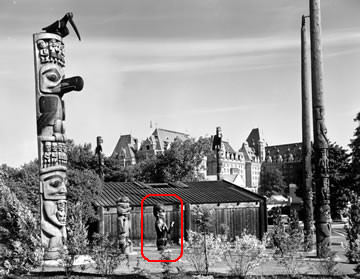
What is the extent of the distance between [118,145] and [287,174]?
246ft

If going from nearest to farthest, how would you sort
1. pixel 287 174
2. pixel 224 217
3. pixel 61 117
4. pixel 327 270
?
pixel 327 270
pixel 61 117
pixel 224 217
pixel 287 174

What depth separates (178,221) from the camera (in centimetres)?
2644

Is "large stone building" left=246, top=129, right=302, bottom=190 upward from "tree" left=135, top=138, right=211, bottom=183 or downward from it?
upward

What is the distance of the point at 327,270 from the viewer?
11.9 meters

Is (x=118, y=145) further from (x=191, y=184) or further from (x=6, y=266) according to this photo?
(x=6, y=266)

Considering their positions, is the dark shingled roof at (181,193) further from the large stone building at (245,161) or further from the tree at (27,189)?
the large stone building at (245,161)

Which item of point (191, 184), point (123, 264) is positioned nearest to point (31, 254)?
point (123, 264)

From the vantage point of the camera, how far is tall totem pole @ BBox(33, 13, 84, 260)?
14312 mm

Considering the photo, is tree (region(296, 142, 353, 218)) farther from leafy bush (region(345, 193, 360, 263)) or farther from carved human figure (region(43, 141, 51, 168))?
carved human figure (region(43, 141, 51, 168))

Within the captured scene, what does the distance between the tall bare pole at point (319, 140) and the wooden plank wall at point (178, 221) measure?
31.1 ft

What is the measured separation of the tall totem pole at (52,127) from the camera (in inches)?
563

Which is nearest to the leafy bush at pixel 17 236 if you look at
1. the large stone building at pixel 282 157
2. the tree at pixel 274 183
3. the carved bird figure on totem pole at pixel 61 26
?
the carved bird figure on totem pole at pixel 61 26

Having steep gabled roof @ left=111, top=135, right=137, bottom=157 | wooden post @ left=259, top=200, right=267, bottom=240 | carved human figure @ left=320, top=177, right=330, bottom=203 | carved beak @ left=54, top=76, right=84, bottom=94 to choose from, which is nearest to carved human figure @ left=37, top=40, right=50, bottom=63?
carved beak @ left=54, top=76, right=84, bottom=94

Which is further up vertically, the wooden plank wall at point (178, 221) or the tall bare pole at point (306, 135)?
the tall bare pole at point (306, 135)
